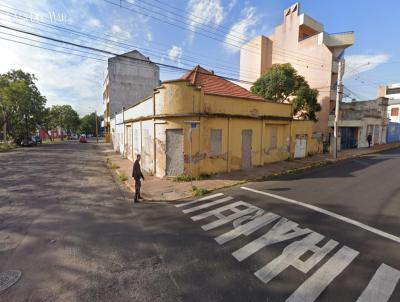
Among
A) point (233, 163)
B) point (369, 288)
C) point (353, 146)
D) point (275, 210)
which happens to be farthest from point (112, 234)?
point (353, 146)

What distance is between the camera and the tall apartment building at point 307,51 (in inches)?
976

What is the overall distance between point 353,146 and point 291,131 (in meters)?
15.2

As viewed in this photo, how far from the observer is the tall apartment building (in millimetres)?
24781

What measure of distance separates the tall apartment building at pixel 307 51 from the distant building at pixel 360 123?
1.69 meters

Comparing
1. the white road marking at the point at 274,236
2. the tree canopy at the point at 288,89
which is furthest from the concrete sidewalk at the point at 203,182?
the tree canopy at the point at 288,89

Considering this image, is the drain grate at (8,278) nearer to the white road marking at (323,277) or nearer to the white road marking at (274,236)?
the white road marking at (274,236)

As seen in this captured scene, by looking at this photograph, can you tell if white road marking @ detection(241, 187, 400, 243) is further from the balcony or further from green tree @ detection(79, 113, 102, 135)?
green tree @ detection(79, 113, 102, 135)

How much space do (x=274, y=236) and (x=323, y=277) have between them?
1.41 m

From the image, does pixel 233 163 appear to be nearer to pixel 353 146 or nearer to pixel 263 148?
pixel 263 148

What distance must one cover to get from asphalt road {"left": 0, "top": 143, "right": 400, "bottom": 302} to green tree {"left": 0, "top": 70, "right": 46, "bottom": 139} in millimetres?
30886

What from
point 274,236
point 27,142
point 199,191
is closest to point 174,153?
point 199,191

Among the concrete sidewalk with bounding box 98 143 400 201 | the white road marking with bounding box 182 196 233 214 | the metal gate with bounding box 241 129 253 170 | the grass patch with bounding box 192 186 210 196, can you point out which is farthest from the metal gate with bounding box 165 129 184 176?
the metal gate with bounding box 241 129 253 170

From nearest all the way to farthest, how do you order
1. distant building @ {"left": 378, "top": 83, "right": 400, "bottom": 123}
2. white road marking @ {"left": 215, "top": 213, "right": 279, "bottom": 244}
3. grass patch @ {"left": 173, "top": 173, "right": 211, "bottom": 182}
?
white road marking @ {"left": 215, "top": 213, "right": 279, "bottom": 244} < grass patch @ {"left": 173, "top": 173, "right": 211, "bottom": 182} < distant building @ {"left": 378, "top": 83, "right": 400, "bottom": 123}

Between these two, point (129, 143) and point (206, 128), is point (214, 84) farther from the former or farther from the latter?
point (129, 143)
